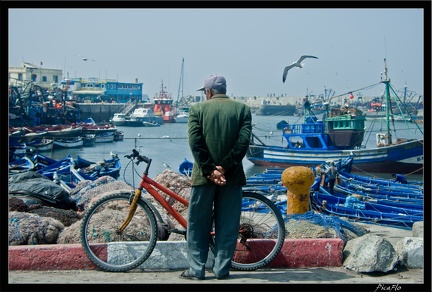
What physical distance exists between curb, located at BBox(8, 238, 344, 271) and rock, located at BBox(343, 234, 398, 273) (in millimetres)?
201

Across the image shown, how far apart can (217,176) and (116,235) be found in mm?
1284

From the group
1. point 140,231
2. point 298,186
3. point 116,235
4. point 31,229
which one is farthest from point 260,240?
point 31,229

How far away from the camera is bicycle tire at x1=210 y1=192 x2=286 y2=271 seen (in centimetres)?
563

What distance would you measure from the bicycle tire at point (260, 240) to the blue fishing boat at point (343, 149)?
32.2 m

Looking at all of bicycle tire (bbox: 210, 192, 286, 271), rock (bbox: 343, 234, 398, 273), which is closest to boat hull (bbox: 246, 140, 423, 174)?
bicycle tire (bbox: 210, 192, 286, 271)

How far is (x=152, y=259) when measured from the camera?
5.65m

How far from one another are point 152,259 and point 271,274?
1058 mm

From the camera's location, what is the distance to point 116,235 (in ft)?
19.1

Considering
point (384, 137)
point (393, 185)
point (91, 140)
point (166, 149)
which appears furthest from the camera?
point (91, 140)

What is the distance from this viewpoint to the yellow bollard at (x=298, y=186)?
7.03 metres

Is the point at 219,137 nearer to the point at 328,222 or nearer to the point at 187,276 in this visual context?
the point at 187,276

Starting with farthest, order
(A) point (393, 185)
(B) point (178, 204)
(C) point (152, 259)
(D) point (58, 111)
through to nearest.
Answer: (D) point (58, 111), (A) point (393, 185), (B) point (178, 204), (C) point (152, 259)
